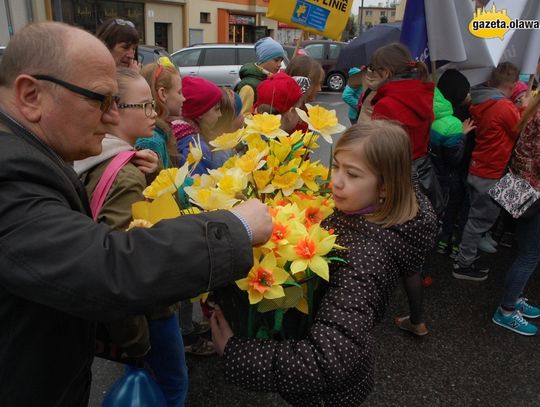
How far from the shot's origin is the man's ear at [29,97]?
0.98 metres

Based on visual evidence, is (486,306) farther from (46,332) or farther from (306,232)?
(46,332)

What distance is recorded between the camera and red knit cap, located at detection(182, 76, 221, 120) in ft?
9.16

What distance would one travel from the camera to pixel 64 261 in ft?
2.71

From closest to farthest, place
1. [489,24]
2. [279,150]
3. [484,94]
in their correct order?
[279,150], [489,24], [484,94]

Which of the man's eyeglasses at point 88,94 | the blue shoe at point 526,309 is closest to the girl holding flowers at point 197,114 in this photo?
the man's eyeglasses at point 88,94

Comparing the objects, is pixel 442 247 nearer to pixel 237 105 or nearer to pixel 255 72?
pixel 237 105

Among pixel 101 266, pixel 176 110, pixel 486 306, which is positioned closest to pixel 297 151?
A: pixel 101 266

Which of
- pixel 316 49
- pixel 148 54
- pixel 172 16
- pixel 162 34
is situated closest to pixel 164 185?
pixel 148 54

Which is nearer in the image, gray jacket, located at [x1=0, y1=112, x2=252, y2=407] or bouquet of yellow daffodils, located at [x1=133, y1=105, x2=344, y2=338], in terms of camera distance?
gray jacket, located at [x1=0, y1=112, x2=252, y2=407]

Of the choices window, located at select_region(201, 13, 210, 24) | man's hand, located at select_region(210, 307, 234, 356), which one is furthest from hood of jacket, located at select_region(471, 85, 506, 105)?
window, located at select_region(201, 13, 210, 24)

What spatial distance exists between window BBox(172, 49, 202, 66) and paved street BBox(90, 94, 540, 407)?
10614 millimetres

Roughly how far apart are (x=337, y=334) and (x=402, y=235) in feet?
1.32

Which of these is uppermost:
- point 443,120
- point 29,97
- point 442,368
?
point 29,97

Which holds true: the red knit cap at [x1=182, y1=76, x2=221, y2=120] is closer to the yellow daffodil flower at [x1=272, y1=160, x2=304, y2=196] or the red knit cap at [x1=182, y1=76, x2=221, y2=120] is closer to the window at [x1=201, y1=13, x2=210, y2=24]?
the yellow daffodil flower at [x1=272, y1=160, x2=304, y2=196]
